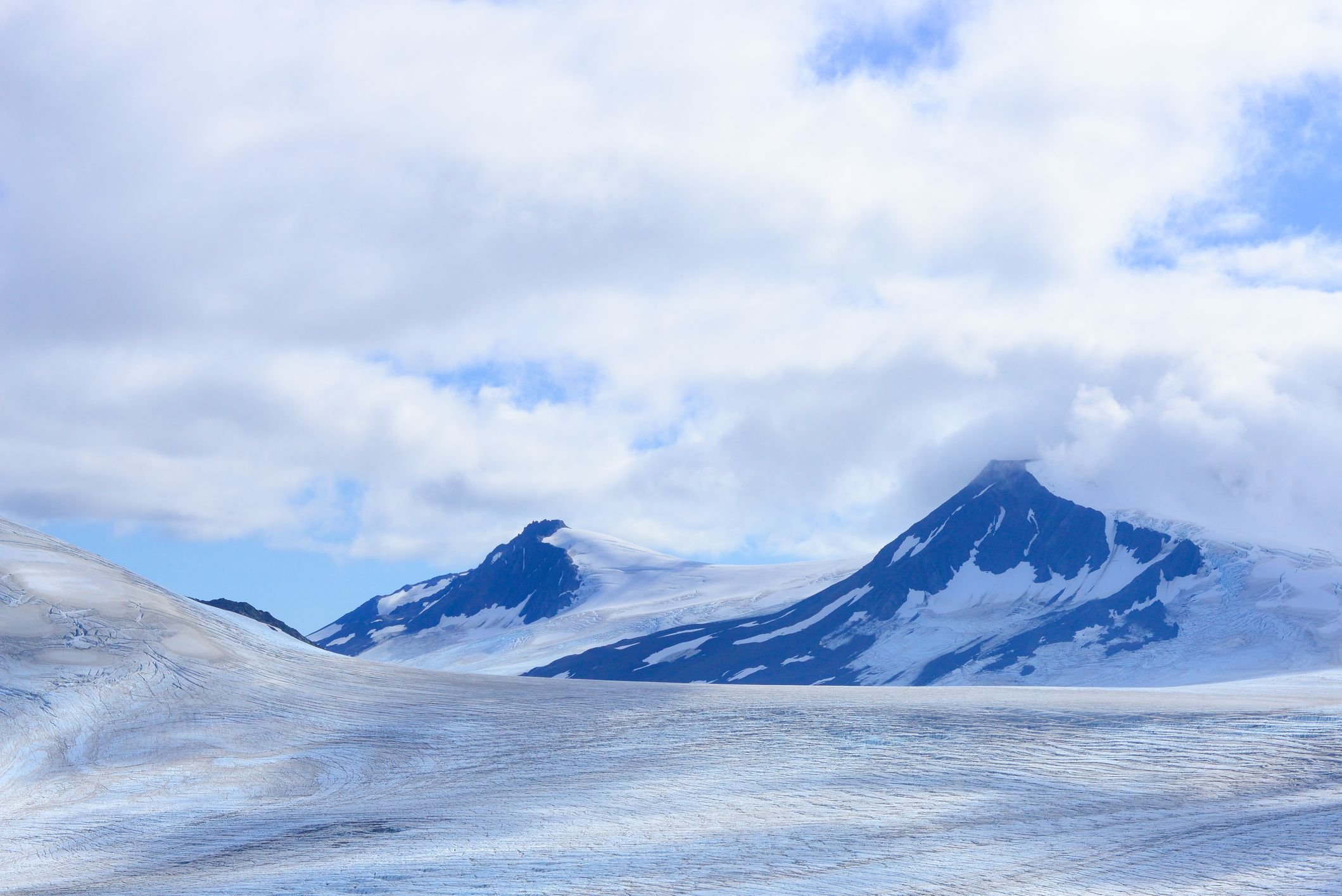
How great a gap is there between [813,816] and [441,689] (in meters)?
22.0

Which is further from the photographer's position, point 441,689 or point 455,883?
point 441,689

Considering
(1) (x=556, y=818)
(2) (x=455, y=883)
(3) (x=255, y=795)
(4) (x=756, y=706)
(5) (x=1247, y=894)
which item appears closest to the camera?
(5) (x=1247, y=894)

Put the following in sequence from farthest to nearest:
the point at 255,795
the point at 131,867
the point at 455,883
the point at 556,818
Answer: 1. the point at 255,795
2. the point at 556,818
3. the point at 131,867
4. the point at 455,883

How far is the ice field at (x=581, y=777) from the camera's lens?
2425 cm

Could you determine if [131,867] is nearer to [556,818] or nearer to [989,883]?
[556,818]

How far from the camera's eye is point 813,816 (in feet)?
92.0

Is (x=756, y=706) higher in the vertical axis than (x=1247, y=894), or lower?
higher

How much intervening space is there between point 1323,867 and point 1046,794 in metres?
7.34

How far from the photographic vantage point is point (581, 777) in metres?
34.1

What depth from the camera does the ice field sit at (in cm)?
2425

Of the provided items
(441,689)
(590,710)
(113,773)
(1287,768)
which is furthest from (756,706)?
(113,773)

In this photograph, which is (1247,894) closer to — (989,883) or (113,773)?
(989,883)

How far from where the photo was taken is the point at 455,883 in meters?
23.7

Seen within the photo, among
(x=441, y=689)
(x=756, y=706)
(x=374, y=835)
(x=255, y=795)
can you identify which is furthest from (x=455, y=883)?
(x=441, y=689)
